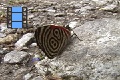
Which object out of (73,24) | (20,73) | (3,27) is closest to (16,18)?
(3,27)

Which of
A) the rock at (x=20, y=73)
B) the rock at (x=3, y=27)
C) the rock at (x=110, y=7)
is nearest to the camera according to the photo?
the rock at (x=20, y=73)

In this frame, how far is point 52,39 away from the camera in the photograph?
4215 millimetres

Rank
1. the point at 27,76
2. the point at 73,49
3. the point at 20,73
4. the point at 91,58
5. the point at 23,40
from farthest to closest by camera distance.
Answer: the point at 23,40 < the point at 20,73 < the point at 27,76 < the point at 73,49 < the point at 91,58

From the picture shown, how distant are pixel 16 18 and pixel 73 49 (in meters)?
2.74

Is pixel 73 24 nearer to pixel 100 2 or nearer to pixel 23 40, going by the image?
pixel 23 40

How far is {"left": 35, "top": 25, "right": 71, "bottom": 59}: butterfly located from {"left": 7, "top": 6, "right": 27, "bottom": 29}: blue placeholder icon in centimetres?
A: 225

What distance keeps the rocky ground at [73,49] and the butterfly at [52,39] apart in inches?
4.5

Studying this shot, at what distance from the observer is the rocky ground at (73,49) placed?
12.9ft

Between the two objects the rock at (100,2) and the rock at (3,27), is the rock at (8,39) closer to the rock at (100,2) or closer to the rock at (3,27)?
the rock at (3,27)

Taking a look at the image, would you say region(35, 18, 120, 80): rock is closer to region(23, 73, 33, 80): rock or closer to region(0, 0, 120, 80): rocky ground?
region(0, 0, 120, 80): rocky ground

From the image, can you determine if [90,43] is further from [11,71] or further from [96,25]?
[11,71]

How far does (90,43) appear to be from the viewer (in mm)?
4449

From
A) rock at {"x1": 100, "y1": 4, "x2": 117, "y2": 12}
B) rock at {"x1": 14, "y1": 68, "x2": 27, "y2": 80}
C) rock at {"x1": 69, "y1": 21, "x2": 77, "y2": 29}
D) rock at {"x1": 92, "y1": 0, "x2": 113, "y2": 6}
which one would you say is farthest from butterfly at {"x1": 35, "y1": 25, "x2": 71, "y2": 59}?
rock at {"x1": 92, "y1": 0, "x2": 113, "y2": 6}

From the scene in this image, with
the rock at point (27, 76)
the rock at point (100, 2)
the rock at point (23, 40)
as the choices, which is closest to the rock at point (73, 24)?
the rock at point (23, 40)
